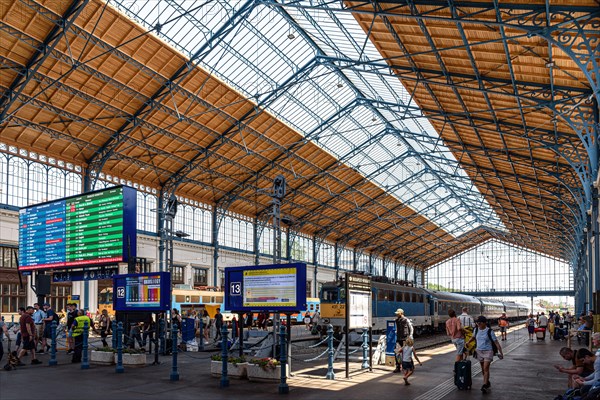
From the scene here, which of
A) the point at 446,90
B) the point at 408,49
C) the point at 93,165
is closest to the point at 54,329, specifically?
the point at 408,49

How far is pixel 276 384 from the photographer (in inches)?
551

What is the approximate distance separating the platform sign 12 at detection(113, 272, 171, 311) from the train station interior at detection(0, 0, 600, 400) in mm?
100

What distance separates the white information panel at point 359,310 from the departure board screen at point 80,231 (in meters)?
7.89

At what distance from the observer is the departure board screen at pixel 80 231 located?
66.8 ft

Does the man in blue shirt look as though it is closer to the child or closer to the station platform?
the station platform

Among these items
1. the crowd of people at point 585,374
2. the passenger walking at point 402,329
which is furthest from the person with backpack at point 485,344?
the passenger walking at point 402,329

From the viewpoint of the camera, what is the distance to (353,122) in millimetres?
44156

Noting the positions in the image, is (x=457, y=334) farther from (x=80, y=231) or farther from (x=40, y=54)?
(x=40, y=54)

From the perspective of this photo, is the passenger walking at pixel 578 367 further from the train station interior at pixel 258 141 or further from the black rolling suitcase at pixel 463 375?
the black rolling suitcase at pixel 463 375

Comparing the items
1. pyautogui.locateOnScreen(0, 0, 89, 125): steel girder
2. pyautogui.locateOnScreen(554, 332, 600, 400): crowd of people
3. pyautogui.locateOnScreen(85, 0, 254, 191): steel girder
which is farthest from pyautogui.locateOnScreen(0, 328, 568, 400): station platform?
pyautogui.locateOnScreen(85, 0, 254, 191): steel girder

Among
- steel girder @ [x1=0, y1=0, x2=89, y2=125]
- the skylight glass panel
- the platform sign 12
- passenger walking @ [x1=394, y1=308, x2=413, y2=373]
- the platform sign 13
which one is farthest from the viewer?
the skylight glass panel

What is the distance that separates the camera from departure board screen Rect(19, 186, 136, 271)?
20.4 meters

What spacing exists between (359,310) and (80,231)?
10.9 meters

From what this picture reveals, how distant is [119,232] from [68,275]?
398 cm
